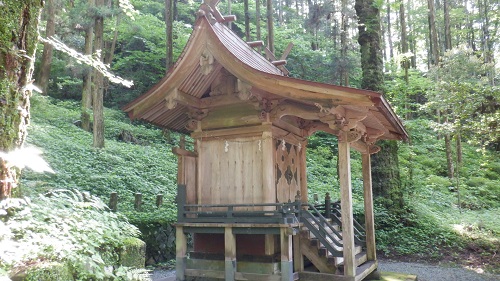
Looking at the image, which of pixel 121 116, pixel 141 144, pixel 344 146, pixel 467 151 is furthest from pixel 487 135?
pixel 121 116

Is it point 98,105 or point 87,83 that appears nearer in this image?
point 98,105

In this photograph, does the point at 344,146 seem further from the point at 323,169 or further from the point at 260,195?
the point at 323,169

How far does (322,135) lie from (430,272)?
678 inches

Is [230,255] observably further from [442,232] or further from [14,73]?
[442,232]

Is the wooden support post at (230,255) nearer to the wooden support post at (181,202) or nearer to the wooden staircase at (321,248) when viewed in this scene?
the wooden support post at (181,202)

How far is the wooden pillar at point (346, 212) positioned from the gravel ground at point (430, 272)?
3.55 m

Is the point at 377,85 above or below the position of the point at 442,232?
above

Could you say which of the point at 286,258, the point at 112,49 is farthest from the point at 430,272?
the point at 112,49

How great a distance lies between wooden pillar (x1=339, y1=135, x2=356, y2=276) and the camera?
646 centimetres

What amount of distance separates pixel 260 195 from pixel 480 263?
7503 mm

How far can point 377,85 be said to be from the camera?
42.4 ft

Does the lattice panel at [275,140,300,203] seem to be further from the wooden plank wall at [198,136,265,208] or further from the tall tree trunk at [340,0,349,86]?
the tall tree trunk at [340,0,349,86]

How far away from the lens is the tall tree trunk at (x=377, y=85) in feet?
41.3

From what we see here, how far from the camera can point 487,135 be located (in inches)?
432
